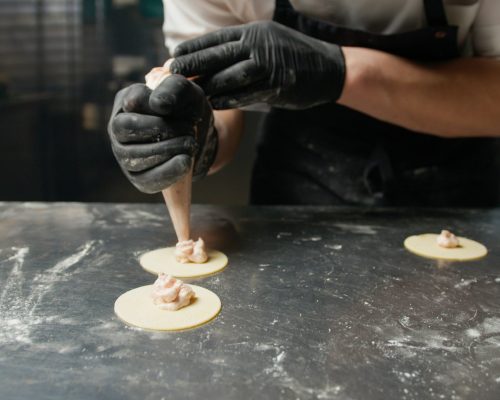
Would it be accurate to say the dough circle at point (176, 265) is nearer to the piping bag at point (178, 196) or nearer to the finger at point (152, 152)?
the piping bag at point (178, 196)

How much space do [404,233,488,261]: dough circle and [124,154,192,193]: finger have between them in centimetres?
62

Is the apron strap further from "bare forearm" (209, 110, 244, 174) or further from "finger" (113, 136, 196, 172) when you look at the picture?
"finger" (113, 136, 196, 172)

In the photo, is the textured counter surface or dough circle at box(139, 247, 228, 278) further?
dough circle at box(139, 247, 228, 278)

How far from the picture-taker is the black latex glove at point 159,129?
3.92 ft

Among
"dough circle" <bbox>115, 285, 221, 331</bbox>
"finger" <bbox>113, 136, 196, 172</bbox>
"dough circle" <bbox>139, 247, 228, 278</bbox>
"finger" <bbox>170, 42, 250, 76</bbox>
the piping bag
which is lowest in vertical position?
"dough circle" <bbox>139, 247, 228, 278</bbox>

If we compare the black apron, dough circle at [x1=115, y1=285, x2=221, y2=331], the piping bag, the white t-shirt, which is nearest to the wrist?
the white t-shirt

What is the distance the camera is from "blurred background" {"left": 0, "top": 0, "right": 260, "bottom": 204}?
2971 mm

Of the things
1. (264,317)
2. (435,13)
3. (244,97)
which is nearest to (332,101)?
(244,97)

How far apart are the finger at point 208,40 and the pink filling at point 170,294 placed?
0.61 m

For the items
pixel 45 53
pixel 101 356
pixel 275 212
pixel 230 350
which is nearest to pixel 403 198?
pixel 275 212

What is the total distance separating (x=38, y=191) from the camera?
3172mm

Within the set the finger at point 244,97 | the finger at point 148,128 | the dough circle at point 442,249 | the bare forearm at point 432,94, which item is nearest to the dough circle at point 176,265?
the finger at point 148,128

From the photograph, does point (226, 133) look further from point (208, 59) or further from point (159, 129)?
point (159, 129)

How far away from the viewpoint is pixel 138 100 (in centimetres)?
122
